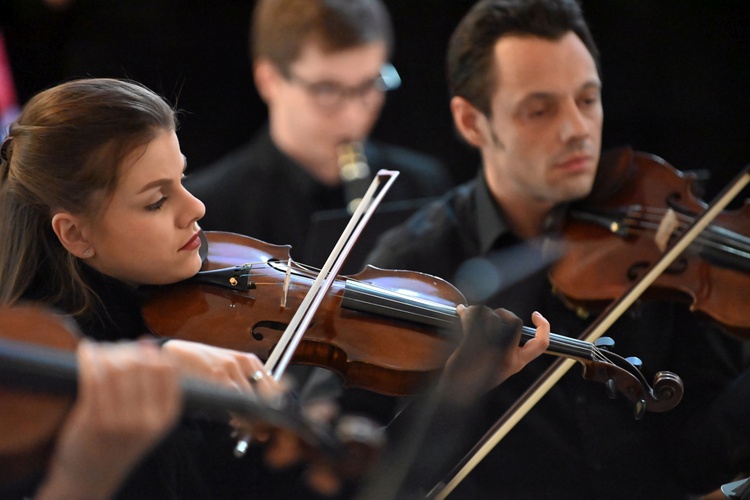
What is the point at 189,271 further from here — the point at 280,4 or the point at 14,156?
the point at 280,4

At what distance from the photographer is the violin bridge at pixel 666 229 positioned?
1.32m

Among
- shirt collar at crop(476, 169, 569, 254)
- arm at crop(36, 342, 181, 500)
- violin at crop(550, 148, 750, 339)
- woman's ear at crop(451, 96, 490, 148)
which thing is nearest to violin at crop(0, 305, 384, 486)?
arm at crop(36, 342, 181, 500)

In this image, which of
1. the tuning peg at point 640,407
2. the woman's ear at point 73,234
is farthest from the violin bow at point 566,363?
the woman's ear at point 73,234

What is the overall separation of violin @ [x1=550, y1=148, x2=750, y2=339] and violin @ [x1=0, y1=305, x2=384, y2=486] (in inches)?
22.7

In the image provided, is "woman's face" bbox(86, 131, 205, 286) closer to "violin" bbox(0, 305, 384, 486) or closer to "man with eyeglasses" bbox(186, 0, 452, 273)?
"violin" bbox(0, 305, 384, 486)

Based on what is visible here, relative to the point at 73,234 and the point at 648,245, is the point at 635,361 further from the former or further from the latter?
the point at 73,234

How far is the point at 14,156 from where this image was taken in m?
1.03

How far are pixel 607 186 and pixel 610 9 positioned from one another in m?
1.03

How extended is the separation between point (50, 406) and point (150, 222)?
30 cm

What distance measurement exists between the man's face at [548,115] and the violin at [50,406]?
694 mm

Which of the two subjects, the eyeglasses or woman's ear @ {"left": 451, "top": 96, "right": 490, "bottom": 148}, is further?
the eyeglasses

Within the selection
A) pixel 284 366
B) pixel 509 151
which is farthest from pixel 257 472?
pixel 509 151

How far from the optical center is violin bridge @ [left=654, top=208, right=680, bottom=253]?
132 cm

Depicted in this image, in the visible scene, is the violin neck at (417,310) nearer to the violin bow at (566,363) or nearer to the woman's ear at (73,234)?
the violin bow at (566,363)
